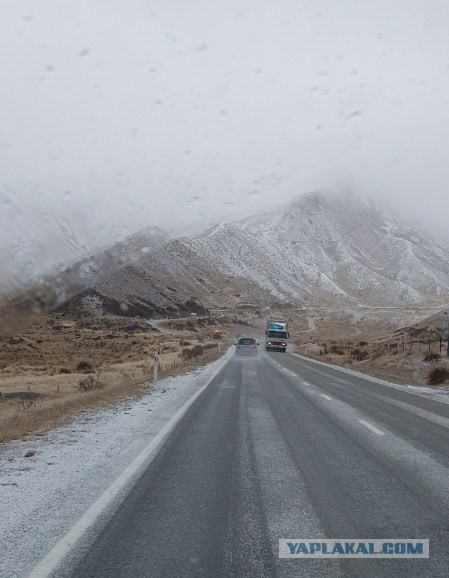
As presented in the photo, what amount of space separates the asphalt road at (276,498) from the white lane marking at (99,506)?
0.58 ft

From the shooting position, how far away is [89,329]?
72875 millimetres

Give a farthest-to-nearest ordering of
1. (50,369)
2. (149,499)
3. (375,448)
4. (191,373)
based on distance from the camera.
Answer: (50,369) < (191,373) < (375,448) < (149,499)

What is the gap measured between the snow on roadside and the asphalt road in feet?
1.53

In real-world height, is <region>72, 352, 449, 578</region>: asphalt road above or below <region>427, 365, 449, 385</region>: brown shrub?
below

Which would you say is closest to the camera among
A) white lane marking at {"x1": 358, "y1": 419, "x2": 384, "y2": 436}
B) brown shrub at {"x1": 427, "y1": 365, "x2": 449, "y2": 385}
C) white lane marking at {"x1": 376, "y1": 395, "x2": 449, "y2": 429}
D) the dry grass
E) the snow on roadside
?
the snow on roadside

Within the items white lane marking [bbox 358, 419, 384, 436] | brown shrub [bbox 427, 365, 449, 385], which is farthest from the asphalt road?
brown shrub [bbox 427, 365, 449, 385]

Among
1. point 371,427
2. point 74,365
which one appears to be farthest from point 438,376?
point 74,365

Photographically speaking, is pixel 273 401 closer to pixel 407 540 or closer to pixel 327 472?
pixel 327 472

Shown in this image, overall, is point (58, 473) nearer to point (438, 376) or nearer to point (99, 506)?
point (99, 506)

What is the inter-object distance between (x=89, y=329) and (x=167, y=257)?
71.5 metres

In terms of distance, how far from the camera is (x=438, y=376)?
91.6 ft

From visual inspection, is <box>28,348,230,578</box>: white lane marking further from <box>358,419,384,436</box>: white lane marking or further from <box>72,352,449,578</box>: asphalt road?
<box>358,419,384,436</box>: white lane marking

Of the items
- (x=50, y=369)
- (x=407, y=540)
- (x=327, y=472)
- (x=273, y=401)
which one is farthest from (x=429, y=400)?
(x=50, y=369)

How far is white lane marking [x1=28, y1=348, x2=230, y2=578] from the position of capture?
478 centimetres
